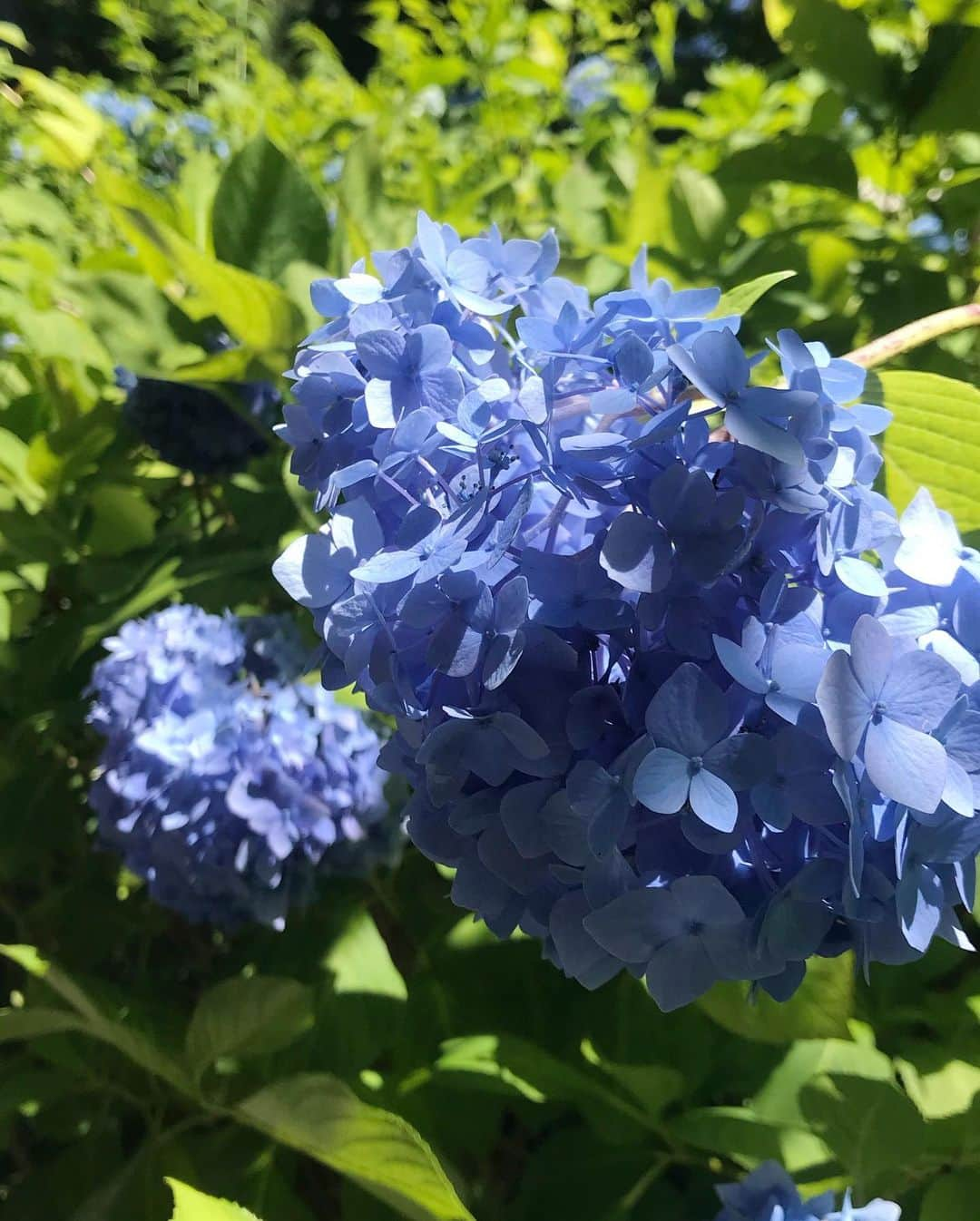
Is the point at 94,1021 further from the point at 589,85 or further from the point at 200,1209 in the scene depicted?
the point at 589,85

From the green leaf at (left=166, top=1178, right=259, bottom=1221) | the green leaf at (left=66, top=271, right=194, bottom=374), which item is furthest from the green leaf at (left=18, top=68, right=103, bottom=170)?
the green leaf at (left=166, top=1178, right=259, bottom=1221)

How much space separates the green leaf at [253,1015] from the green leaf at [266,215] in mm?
485

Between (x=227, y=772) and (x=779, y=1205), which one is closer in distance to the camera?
(x=779, y=1205)

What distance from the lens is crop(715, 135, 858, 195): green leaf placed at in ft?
2.27

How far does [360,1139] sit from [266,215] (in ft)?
1.96

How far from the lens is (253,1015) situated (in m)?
0.56

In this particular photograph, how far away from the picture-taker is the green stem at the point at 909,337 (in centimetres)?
38

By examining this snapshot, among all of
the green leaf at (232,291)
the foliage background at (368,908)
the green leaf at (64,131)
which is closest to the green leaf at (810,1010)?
the foliage background at (368,908)

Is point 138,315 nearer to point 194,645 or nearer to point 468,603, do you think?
point 194,645

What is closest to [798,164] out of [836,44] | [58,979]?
[836,44]

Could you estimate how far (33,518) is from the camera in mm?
776

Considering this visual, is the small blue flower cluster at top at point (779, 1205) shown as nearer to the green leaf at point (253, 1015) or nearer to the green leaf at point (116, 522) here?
the green leaf at point (253, 1015)

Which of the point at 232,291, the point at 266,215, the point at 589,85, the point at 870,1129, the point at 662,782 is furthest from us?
the point at 589,85

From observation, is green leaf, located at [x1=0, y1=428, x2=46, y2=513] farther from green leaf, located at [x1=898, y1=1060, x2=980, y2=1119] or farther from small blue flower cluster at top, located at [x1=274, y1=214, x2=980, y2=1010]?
Result: green leaf, located at [x1=898, y1=1060, x2=980, y2=1119]
